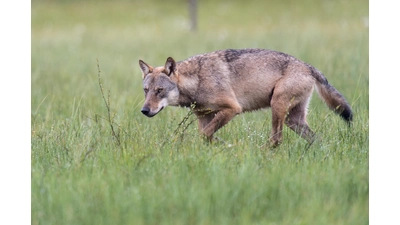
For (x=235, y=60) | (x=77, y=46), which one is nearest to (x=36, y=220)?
(x=235, y=60)

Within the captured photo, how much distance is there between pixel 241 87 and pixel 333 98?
3.71 feet

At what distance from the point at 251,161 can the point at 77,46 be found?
1345cm

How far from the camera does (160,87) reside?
7.47 metres

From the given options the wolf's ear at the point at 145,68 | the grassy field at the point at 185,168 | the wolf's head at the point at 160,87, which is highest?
the wolf's ear at the point at 145,68

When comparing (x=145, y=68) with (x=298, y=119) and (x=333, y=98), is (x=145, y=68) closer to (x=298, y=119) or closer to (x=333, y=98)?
(x=298, y=119)

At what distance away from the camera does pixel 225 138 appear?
25.2 ft

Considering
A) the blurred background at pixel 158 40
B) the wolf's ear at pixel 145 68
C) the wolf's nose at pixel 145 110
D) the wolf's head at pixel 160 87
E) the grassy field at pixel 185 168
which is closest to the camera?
the grassy field at pixel 185 168

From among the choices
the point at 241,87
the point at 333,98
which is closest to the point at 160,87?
the point at 241,87

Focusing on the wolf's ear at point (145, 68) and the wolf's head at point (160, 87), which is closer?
the wolf's head at point (160, 87)

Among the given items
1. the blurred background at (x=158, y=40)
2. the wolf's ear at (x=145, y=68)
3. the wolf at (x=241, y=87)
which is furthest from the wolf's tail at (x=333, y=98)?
the wolf's ear at (x=145, y=68)

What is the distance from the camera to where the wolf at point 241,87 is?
296 inches

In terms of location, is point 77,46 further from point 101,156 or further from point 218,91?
point 101,156

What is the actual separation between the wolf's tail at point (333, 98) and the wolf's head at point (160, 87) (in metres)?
1.73

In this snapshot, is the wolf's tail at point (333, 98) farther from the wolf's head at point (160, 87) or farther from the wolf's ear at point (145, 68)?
the wolf's ear at point (145, 68)
